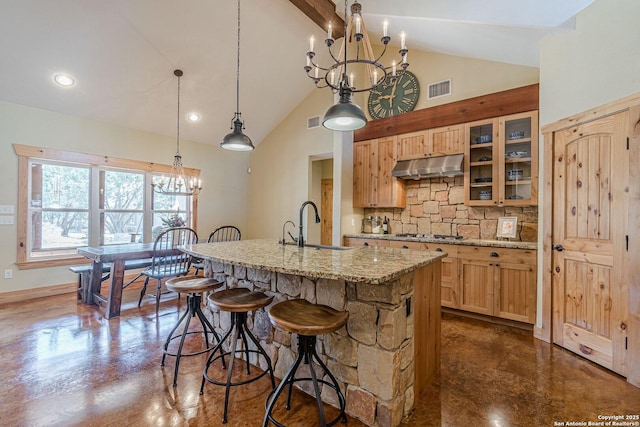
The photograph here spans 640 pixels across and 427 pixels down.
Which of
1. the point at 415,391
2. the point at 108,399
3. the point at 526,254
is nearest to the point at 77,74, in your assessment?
the point at 108,399

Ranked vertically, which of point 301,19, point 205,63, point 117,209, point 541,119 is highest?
point 301,19

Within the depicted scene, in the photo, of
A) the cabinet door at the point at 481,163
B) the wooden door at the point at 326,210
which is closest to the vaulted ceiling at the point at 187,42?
the cabinet door at the point at 481,163

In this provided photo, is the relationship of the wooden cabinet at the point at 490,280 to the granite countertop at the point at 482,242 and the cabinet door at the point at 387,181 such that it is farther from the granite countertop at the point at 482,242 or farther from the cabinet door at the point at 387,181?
the cabinet door at the point at 387,181

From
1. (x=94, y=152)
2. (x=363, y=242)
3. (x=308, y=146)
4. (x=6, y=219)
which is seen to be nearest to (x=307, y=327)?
(x=363, y=242)

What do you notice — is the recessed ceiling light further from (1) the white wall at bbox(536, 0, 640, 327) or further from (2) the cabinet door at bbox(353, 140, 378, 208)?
(1) the white wall at bbox(536, 0, 640, 327)

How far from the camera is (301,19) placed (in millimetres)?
4184

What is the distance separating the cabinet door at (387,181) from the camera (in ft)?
14.5

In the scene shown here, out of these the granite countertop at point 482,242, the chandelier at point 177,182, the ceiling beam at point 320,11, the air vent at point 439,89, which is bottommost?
the granite countertop at point 482,242

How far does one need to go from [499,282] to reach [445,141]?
194 cm

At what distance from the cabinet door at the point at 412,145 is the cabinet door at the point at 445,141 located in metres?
0.09

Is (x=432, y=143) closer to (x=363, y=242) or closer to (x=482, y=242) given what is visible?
(x=482, y=242)

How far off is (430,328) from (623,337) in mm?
1560

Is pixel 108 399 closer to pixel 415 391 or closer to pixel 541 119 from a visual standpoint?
pixel 415 391

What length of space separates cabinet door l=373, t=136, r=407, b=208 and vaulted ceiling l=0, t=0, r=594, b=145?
149 cm
